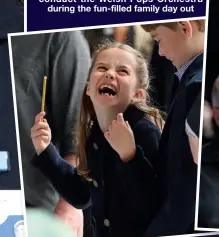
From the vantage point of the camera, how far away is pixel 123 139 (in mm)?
718

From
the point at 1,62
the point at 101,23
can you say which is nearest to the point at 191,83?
the point at 101,23

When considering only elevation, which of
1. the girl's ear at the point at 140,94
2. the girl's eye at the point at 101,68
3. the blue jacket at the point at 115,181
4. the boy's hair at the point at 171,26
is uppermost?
the boy's hair at the point at 171,26

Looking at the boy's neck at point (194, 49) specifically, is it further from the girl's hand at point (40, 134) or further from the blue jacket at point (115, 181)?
the girl's hand at point (40, 134)

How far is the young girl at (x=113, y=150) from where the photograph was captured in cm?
71

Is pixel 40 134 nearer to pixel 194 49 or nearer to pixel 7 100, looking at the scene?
pixel 7 100

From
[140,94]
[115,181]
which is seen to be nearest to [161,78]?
[140,94]

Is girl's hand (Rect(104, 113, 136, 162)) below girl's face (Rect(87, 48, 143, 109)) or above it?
below

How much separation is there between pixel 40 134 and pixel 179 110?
0.20 meters

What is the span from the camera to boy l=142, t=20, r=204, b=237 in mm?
708

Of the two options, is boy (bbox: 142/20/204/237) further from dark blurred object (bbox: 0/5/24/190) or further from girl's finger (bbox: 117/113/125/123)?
dark blurred object (bbox: 0/5/24/190)

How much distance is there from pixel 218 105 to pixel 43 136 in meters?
0.26

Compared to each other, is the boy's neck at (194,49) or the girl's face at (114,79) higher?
the boy's neck at (194,49)

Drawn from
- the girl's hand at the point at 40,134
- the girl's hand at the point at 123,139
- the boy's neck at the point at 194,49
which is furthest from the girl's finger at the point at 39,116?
the boy's neck at the point at 194,49

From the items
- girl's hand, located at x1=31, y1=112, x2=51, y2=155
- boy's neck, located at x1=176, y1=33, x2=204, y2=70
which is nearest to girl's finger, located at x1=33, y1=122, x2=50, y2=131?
girl's hand, located at x1=31, y1=112, x2=51, y2=155
